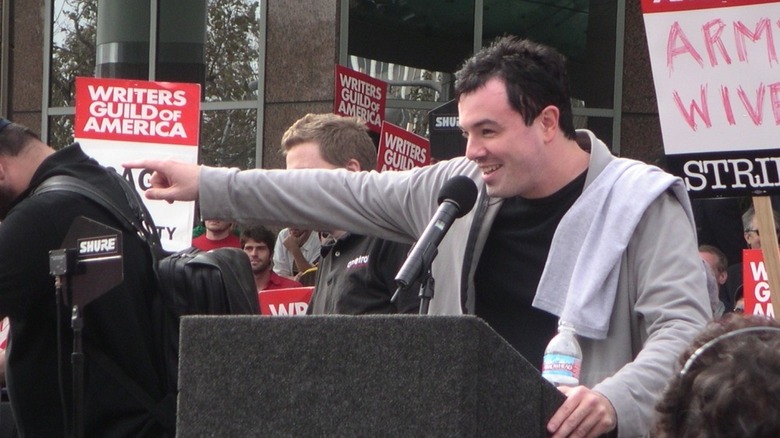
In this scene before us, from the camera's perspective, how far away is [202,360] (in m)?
2.15

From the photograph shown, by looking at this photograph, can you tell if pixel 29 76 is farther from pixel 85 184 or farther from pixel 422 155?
pixel 85 184

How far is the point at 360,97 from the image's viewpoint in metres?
10.7

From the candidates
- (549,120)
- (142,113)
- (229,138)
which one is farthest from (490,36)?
(549,120)

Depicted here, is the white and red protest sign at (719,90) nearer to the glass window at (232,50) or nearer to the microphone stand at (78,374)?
the microphone stand at (78,374)

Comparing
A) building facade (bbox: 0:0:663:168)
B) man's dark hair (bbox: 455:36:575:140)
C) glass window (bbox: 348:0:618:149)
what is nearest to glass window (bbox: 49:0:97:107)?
building facade (bbox: 0:0:663:168)

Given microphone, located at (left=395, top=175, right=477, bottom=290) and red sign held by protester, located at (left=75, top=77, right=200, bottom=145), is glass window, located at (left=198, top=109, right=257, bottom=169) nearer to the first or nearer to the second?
red sign held by protester, located at (left=75, top=77, right=200, bottom=145)

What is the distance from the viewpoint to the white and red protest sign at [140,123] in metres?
7.80

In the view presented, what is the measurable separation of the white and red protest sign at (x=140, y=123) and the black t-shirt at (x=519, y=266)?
4.47 metres

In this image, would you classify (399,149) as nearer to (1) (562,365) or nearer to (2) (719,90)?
(2) (719,90)

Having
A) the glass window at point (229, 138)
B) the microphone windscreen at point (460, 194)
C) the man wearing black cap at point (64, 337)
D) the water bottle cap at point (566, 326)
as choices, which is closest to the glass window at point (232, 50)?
the glass window at point (229, 138)

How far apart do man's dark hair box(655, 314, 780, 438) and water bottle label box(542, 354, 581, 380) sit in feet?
3.89

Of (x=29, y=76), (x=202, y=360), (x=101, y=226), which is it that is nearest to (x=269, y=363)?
(x=202, y=360)

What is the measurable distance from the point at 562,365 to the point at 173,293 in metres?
1.55

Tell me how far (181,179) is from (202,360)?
141 cm
